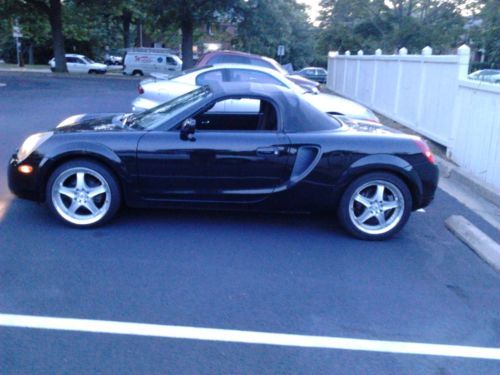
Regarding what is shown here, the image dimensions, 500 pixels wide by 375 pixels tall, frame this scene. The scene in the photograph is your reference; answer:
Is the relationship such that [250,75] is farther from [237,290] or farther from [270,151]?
[237,290]

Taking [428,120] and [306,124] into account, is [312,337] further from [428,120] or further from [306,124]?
[428,120]

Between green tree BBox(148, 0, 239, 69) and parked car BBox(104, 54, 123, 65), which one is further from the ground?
green tree BBox(148, 0, 239, 69)

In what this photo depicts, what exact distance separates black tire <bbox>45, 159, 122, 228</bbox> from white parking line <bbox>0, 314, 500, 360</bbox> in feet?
6.04

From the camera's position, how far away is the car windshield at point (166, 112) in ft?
18.6

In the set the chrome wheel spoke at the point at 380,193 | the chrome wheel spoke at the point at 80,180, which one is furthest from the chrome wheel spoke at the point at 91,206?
the chrome wheel spoke at the point at 380,193

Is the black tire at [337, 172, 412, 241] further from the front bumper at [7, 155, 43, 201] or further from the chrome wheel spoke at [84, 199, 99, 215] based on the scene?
the front bumper at [7, 155, 43, 201]

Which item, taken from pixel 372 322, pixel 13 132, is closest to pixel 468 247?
pixel 372 322

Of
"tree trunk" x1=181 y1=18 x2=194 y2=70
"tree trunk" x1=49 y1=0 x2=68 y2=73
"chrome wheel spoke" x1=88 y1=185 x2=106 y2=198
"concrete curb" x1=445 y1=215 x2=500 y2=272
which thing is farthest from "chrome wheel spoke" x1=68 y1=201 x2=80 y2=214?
"tree trunk" x1=49 y1=0 x2=68 y2=73

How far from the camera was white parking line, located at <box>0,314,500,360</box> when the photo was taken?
3.59 meters

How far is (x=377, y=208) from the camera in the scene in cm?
565

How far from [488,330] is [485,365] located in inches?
21.0

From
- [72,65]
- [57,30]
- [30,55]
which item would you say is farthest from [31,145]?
[30,55]

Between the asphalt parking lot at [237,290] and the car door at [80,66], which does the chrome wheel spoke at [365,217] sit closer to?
the asphalt parking lot at [237,290]

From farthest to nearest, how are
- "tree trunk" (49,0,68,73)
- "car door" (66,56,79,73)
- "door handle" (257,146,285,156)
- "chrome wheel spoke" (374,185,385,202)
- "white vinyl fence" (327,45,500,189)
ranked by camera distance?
"car door" (66,56,79,73), "tree trunk" (49,0,68,73), "white vinyl fence" (327,45,500,189), "chrome wheel spoke" (374,185,385,202), "door handle" (257,146,285,156)
